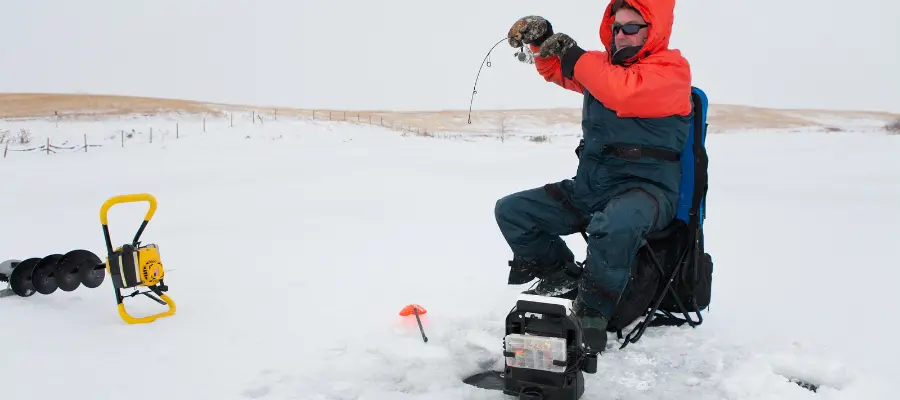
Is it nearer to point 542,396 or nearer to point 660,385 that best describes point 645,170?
point 660,385

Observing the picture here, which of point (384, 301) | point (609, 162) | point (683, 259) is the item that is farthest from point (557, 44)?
point (384, 301)

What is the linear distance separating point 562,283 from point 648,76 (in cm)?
124

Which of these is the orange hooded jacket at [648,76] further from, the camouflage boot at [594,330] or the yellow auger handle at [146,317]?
the yellow auger handle at [146,317]

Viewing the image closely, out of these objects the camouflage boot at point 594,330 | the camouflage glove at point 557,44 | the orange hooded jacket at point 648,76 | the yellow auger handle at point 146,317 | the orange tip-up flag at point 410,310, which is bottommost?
the yellow auger handle at point 146,317

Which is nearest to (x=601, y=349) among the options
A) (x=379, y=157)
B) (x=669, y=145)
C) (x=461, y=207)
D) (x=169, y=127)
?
(x=669, y=145)

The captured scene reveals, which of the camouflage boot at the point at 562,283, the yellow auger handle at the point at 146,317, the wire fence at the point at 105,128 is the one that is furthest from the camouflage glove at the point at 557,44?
the wire fence at the point at 105,128

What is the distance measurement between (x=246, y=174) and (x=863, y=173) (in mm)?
10689

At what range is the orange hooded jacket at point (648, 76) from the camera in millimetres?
2781

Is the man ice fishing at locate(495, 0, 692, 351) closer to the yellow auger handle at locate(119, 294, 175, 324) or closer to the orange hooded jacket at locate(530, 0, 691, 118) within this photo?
the orange hooded jacket at locate(530, 0, 691, 118)

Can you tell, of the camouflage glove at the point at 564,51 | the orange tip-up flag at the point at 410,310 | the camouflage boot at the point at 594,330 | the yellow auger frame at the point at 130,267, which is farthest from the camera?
the orange tip-up flag at the point at 410,310

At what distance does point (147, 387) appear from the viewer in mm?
2463

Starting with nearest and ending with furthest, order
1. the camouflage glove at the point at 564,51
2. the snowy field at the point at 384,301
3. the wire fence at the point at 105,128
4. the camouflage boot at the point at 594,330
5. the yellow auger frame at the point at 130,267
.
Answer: the snowy field at the point at 384,301 < the camouflage boot at the point at 594,330 < the camouflage glove at the point at 564,51 < the yellow auger frame at the point at 130,267 < the wire fence at the point at 105,128

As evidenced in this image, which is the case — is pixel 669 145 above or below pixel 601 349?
above

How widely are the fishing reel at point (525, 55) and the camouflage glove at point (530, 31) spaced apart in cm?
6
